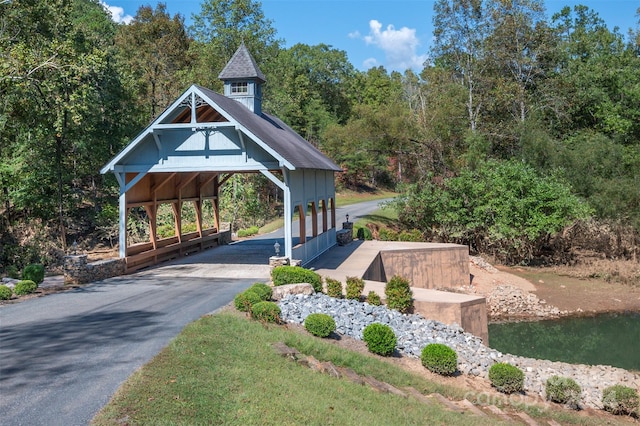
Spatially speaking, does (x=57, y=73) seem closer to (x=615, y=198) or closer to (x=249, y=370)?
(x=249, y=370)

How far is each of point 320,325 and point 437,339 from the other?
3.25m

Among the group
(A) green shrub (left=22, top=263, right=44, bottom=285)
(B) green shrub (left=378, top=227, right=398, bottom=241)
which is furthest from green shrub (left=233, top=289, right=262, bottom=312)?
(B) green shrub (left=378, top=227, right=398, bottom=241)

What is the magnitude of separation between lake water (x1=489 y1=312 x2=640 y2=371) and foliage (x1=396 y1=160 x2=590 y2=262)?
21.6ft

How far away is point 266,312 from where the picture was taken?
12.1m

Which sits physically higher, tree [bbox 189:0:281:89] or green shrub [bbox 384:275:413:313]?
tree [bbox 189:0:281:89]

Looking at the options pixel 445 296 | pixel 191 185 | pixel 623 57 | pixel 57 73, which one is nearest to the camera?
pixel 445 296

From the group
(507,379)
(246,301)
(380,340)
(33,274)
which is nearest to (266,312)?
(246,301)

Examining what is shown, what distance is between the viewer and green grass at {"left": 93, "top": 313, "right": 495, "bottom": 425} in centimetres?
720

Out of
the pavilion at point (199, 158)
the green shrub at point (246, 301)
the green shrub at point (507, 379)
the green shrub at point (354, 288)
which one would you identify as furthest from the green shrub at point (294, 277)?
the green shrub at point (507, 379)

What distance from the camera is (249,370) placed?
29.2ft

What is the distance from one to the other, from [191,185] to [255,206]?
1096cm

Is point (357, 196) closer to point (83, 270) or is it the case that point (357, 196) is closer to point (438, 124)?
point (438, 124)

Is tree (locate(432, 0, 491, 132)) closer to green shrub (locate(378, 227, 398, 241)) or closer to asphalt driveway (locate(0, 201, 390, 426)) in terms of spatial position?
green shrub (locate(378, 227, 398, 241))

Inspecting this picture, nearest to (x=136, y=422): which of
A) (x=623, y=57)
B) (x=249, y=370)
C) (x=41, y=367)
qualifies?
(x=249, y=370)
